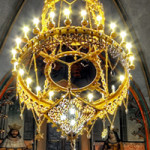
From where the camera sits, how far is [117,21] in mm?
A: 7543

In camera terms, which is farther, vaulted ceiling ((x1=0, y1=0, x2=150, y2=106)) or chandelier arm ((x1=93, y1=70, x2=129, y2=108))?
vaulted ceiling ((x1=0, y1=0, x2=150, y2=106))

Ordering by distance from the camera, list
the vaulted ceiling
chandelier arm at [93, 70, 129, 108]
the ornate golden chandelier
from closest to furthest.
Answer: the ornate golden chandelier, chandelier arm at [93, 70, 129, 108], the vaulted ceiling

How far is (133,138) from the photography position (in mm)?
8570

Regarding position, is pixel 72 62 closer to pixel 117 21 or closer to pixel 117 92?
pixel 117 92

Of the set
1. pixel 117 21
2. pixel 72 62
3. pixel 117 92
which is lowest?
pixel 117 92

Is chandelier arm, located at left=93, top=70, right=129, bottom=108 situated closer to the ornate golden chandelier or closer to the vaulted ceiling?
the ornate golden chandelier

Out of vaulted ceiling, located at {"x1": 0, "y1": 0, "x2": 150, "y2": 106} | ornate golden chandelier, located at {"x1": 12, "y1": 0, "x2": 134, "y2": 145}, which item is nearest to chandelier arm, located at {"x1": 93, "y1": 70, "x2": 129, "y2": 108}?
ornate golden chandelier, located at {"x1": 12, "y1": 0, "x2": 134, "y2": 145}

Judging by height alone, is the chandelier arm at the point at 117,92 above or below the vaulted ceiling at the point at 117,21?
below

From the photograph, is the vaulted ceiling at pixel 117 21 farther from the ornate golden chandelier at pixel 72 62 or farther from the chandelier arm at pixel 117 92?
the chandelier arm at pixel 117 92

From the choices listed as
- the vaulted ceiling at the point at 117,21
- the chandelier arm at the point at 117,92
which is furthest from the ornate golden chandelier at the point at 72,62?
the vaulted ceiling at the point at 117,21

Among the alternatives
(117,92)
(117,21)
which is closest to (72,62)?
(117,92)

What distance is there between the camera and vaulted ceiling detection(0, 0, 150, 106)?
676cm

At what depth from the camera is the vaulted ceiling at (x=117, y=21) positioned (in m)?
6.76

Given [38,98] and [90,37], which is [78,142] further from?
[90,37]
